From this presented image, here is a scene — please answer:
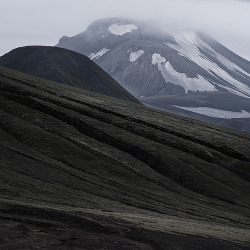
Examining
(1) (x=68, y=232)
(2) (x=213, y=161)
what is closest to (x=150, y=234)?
(1) (x=68, y=232)

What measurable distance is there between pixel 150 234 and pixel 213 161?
8328 centimetres

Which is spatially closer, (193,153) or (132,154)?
(132,154)

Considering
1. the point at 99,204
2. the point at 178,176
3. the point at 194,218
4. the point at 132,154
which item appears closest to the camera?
the point at 99,204

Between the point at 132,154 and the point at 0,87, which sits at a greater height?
the point at 0,87

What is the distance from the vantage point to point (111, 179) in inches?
4094

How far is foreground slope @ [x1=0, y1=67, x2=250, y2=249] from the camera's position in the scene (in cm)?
5950

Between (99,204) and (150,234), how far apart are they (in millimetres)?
20149

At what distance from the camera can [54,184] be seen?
292ft

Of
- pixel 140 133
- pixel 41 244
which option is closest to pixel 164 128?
pixel 140 133

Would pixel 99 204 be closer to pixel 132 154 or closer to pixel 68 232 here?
pixel 68 232

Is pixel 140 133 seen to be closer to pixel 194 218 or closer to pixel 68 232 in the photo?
pixel 194 218

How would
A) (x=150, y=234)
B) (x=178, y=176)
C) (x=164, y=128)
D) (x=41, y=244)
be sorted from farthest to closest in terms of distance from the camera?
(x=164, y=128) < (x=178, y=176) < (x=150, y=234) < (x=41, y=244)

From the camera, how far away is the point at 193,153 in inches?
5768

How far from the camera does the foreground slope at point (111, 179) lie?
59500 mm
